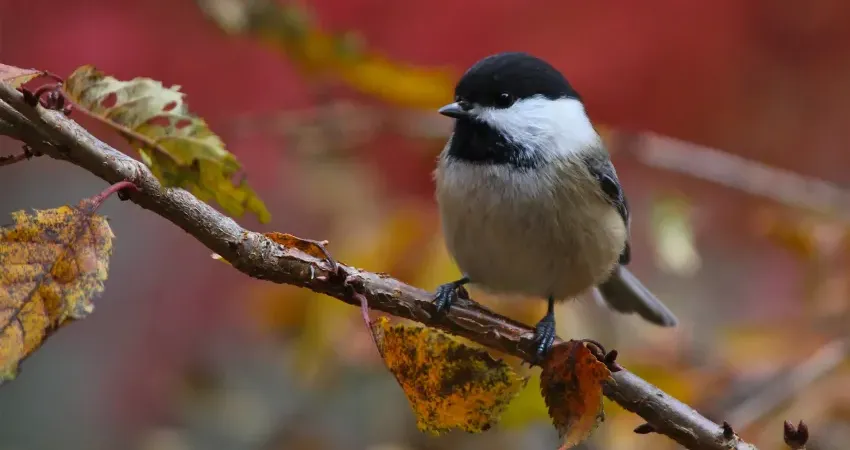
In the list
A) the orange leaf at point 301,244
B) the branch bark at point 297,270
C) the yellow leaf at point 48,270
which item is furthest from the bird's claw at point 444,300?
the yellow leaf at point 48,270

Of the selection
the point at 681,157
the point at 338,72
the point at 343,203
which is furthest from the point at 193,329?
the point at 681,157

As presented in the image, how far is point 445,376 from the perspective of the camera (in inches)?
21.2

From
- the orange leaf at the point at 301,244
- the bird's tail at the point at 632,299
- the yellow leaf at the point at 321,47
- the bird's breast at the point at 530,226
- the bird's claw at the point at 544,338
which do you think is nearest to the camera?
the orange leaf at the point at 301,244

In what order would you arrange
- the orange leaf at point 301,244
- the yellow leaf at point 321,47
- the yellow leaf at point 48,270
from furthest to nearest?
the yellow leaf at point 321,47 < the orange leaf at point 301,244 < the yellow leaf at point 48,270

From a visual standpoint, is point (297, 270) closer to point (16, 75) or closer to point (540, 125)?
point (16, 75)

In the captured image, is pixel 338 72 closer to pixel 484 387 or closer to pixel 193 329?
pixel 484 387

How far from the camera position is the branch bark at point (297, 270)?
0.43 meters

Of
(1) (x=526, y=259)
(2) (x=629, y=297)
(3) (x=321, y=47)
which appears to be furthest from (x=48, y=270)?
(2) (x=629, y=297)

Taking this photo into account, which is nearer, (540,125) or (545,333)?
(545,333)

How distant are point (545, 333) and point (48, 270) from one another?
0.51 m

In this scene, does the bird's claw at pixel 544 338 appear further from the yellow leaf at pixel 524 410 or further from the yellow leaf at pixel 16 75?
the yellow leaf at pixel 16 75

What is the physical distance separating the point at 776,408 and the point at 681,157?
0.41 meters

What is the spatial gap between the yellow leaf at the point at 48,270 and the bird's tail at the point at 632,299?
2.77ft

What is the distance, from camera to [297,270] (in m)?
0.50
